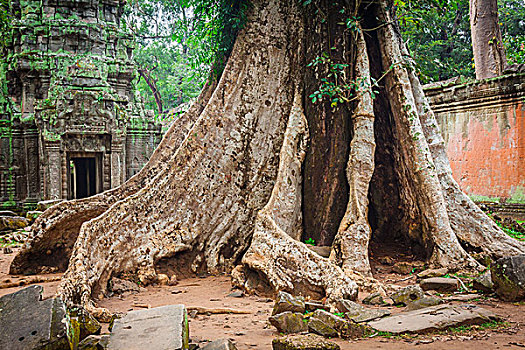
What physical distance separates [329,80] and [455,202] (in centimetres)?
172

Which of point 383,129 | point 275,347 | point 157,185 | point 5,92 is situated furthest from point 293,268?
point 5,92

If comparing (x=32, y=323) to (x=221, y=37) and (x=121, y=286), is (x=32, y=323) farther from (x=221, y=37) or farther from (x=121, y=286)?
(x=221, y=37)

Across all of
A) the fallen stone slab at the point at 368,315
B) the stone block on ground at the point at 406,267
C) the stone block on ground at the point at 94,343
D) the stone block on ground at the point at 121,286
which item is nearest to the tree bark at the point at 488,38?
the stone block on ground at the point at 406,267

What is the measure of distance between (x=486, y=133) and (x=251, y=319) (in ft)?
20.0

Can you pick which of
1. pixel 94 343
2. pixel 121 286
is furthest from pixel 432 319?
pixel 121 286

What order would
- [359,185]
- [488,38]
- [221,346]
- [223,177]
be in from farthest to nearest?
[488,38] < [223,177] < [359,185] < [221,346]

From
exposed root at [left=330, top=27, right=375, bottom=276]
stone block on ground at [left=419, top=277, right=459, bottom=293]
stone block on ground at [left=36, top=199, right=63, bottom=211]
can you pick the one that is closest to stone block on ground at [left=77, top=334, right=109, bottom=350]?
exposed root at [left=330, top=27, right=375, bottom=276]

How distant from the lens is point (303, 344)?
2238mm

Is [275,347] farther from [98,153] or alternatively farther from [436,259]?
[98,153]

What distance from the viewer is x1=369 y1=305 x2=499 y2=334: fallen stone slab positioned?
2662mm

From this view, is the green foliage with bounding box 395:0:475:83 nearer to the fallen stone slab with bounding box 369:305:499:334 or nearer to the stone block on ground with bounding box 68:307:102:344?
the fallen stone slab with bounding box 369:305:499:334

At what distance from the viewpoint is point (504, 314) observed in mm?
2924

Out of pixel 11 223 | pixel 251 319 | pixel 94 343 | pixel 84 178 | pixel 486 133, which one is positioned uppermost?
pixel 486 133

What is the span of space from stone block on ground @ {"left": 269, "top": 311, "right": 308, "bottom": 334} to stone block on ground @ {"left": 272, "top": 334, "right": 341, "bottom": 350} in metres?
0.34
